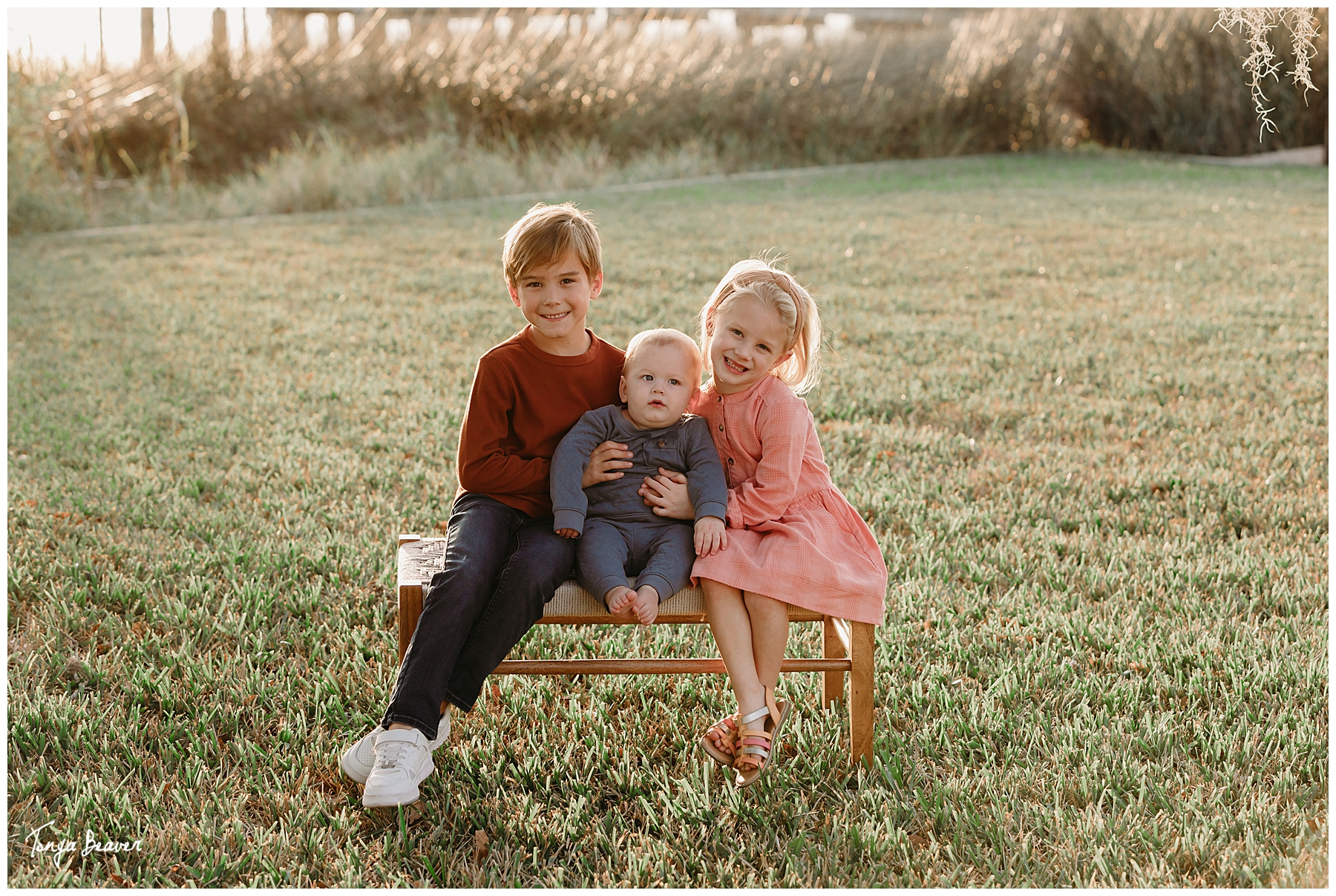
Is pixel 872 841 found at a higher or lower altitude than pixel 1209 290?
lower

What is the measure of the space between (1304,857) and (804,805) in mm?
999

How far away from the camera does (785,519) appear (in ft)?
8.72

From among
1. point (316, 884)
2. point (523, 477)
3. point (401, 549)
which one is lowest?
point (316, 884)

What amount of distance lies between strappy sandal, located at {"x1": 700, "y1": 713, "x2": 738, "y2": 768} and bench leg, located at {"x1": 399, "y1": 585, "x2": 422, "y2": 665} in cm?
71

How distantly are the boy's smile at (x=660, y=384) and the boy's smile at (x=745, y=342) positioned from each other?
82 millimetres

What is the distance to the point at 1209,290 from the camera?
25.5ft

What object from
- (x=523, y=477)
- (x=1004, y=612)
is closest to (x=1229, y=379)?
(x=1004, y=612)

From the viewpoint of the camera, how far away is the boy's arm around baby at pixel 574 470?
2596 mm

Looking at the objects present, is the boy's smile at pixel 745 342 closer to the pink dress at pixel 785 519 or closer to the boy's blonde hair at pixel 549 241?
the pink dress at pixel 785 519

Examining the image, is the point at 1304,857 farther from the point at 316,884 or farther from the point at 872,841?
the point at 316,884

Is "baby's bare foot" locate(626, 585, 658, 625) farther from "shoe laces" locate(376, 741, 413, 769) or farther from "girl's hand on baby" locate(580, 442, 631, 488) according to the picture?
"shoe laces" locate(376, 741, 413, 769)

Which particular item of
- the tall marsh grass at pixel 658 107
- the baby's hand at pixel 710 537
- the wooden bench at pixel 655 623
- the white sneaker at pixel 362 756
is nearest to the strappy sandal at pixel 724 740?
the wooden bench at pixel 655 623

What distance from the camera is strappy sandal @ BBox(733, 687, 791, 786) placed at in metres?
2.48

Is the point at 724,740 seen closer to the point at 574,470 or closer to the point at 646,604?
the point at 646,604
